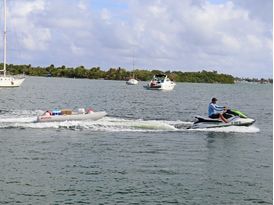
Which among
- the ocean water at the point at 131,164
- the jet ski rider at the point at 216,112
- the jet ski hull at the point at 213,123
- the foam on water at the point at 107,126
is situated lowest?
the ocean water at the point at 131,164

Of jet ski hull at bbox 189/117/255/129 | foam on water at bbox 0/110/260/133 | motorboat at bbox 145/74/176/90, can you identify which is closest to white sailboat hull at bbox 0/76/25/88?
motorboat at bbox 145/74/176/90

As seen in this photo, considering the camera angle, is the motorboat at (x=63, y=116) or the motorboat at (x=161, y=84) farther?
the motorboat at (x=161, y=84)

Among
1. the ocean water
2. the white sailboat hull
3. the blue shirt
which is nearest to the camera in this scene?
the ocean water

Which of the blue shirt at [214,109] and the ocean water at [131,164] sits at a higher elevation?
the blue shirt at [214,109]

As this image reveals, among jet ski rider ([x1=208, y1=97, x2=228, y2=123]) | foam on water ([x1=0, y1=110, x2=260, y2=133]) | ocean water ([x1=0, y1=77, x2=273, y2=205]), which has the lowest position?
ocean water ([x1=0, y1=77, x2=273, y2=205])

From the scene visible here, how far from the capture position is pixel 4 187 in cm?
1823

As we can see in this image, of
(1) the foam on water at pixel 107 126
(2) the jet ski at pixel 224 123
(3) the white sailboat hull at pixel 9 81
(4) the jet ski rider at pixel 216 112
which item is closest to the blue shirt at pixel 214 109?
(4) the jet ski rider at pixel 216 112

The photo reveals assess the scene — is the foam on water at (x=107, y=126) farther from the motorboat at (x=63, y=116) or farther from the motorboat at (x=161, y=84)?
the motorboat at (x=161, y=84)

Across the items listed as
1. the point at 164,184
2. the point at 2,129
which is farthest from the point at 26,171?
the point at 2,129

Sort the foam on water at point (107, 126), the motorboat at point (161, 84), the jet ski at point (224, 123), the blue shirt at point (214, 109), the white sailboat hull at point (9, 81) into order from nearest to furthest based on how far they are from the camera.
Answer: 1. the foam on water at point (107, 126)
2. the jet ski at point (224, 123)
3. the blue shirt at point (214, 109)
4. the white sailboat hull at point (9, 81)
5. the motorboat at point (161, 84)

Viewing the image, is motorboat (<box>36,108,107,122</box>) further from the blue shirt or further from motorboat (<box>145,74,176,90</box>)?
motorboat (<box>145,74,176,90</box>)

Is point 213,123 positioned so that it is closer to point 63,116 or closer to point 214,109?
point 214,109

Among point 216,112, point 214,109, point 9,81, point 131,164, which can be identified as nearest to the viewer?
point 131,164

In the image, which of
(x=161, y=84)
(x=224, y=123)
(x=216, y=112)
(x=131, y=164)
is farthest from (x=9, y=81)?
(x=131, y=164)
